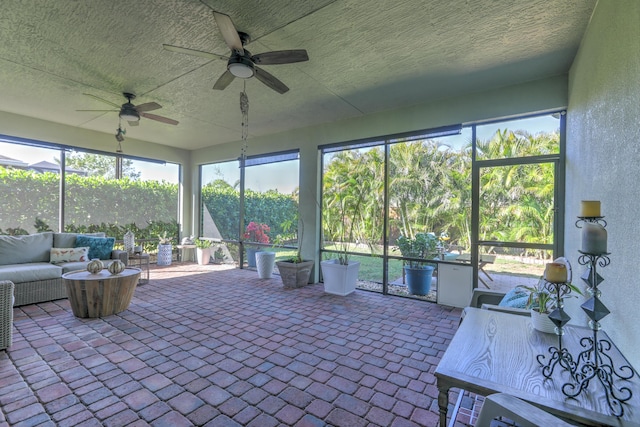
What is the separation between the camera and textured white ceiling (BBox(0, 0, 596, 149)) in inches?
99.0

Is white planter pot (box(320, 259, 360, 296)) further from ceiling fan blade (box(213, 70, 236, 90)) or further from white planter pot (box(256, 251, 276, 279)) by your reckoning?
ceiling fan blade (box(213, 70, 236, 90))

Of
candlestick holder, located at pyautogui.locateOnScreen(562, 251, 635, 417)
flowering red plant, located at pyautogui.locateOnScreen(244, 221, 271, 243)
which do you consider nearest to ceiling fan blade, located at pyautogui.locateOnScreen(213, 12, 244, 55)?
candlestick holder, located at pyautogui.locateOnScreen(562, 251, 635, 417)

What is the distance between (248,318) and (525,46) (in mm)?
4442

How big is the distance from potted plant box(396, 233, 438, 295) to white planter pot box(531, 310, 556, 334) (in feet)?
9.00

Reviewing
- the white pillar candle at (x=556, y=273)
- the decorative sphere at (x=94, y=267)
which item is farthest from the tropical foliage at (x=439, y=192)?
the decorative sphere at (x=94, y=267)

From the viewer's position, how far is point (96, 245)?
514 cm

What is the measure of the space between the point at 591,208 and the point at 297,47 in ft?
9.54

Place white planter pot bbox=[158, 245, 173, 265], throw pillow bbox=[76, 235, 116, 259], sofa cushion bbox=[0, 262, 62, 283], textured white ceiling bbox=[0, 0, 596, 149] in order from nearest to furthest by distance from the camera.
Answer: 1. textured white ceiling bbox=[0, 0, 596, 149]
2. sofa cushion bbox=[0, 262, 62, 283]
3. throw pillow bbox=[76, 235, 116, 259]
4. white planter pot bbox=[158, 245, 173, 265]

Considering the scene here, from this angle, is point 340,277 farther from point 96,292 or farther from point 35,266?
point 35,266

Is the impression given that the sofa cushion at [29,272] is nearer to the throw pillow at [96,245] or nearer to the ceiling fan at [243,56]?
the throw pillow at [96,245]

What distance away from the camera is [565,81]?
3570mm

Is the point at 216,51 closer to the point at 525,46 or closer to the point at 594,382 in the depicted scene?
the point at 525,46

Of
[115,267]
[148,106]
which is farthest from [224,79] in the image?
[115,267]

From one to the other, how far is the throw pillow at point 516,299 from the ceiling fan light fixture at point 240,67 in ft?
10.7
